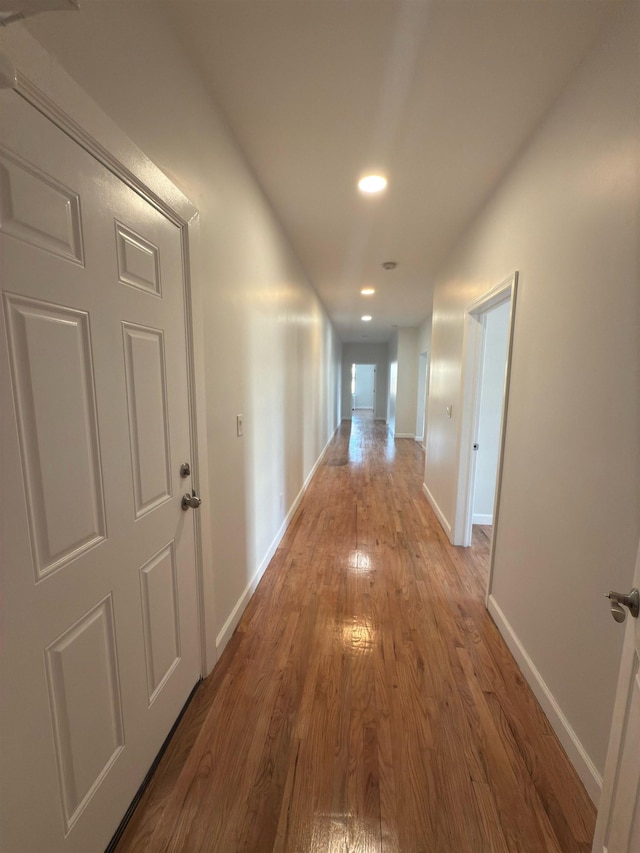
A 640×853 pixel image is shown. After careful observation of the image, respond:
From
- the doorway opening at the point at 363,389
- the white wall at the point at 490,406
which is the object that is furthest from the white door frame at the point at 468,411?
the doorway opening at the point at 363,389

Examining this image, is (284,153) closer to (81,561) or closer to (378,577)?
(81,561)

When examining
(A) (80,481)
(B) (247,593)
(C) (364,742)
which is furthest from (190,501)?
(C) (364,742)

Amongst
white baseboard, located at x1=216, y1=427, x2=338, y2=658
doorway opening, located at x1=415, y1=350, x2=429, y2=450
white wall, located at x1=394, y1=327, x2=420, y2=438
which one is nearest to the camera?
white baseboard, located at x1=216, y1=427, x2=338, y2=658

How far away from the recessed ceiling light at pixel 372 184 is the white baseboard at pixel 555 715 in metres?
2.68

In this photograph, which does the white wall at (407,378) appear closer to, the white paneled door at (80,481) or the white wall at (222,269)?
the white wall at (222,269)

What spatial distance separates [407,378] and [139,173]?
24.2 feet

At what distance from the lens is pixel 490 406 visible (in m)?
3.25

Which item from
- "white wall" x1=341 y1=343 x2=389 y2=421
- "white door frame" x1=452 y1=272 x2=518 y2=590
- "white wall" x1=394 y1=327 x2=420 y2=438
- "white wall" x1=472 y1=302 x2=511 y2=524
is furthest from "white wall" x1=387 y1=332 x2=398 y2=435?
"white door frame" x1=452 y1=272 x2=518 y2=590

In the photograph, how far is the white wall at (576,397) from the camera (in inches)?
42.0

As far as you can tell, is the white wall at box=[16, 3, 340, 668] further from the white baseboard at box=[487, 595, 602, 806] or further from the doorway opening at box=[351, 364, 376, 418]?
the doorway opening at box=[351, 364, 376, 418]

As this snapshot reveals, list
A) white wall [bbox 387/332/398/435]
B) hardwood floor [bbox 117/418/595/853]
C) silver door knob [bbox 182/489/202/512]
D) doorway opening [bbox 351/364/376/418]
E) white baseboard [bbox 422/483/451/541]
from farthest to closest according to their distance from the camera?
doorway opening [bbox 351/364/376/418] → white wall [bbox 387/332/398/435] → white baseboard [bbox 422/483/451/541] → silver door knob [bbox 182/489/202/512] → hardwood floor [bbox 117/418/595/853]

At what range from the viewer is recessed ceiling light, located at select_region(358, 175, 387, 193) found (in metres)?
2.08

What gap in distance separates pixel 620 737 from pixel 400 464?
5004 mm

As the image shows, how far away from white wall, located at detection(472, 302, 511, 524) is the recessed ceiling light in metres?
1.52
